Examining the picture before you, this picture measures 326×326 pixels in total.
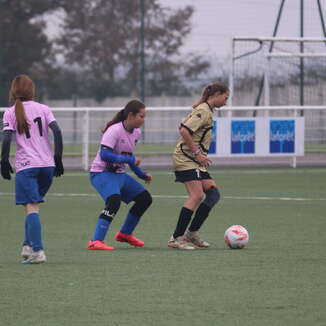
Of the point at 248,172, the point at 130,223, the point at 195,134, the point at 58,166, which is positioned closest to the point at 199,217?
the point at 130,223

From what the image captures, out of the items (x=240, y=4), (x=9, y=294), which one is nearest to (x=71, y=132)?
(x=240, y=4)

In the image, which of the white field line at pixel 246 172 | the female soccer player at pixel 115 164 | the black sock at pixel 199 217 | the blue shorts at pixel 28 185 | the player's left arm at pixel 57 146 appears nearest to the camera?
the player's left arm at pixel 57 146

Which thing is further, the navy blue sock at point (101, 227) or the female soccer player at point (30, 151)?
the navy blue sock at point (101, 227)

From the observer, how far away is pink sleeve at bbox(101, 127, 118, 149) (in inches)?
416

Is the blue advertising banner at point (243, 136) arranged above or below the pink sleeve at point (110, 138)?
below

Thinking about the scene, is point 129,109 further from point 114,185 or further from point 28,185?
point 28,185

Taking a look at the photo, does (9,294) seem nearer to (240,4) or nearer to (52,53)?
(240,4)

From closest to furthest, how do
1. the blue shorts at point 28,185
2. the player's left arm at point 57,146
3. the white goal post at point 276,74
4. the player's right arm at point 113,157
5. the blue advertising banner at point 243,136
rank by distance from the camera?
the player's left arm at point 57,146, the blue shorts at point 28,185, the player's right arm at point 113,157, the blue advertising banner at point 243,136, the white goal post at point 276,74

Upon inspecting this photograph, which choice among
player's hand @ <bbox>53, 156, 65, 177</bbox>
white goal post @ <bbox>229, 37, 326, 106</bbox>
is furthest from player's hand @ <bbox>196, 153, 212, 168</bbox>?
white goal post @ <bbox>229, 37, 326, 106</bbox>

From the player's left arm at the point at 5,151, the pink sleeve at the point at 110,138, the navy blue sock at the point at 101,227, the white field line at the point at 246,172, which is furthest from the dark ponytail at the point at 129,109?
the white field line at the point at 246,172

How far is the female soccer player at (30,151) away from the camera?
9555 millimetres

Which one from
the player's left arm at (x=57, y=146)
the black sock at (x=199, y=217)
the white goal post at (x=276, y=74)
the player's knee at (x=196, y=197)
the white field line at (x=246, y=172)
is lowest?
the white field line at (x=246, y=172)

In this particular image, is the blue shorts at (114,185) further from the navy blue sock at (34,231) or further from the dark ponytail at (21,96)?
the dark ponytail at (21,96)

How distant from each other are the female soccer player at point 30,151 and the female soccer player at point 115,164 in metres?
1.01
